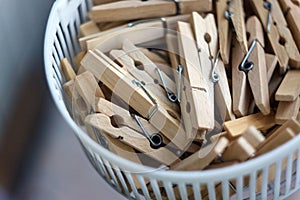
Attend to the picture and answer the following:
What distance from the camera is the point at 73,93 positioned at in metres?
0.60

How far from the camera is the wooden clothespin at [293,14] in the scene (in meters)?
0.63

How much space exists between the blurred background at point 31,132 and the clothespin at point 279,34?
284 mm

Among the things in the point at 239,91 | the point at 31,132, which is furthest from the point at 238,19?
the point at 31,132

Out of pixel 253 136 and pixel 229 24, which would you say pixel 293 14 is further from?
pixel 253 136

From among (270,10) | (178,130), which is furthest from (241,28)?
(178,130)

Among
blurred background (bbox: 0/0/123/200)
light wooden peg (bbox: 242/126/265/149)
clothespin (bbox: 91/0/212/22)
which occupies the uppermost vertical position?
clothespin (bbox: 91/0/212/22)

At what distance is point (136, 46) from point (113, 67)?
7cm

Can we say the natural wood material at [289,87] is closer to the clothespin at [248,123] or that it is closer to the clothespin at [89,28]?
the clothespin at [248,123]

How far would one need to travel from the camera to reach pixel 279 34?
0.63 meters

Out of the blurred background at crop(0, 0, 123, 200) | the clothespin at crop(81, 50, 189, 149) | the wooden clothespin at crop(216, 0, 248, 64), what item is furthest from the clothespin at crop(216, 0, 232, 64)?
the blurred background at crop(0, 0, 123, 200)

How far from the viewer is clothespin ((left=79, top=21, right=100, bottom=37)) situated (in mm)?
688

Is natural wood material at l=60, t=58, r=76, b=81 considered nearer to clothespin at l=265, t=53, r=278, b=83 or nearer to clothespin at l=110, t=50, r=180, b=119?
clothespin at l=110, t=50, r=180, b=119

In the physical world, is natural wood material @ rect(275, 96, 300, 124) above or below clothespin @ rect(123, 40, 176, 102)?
below

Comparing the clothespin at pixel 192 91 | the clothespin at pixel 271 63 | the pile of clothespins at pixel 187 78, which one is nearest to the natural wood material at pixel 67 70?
the pile of clothespins at pixel 187 78
